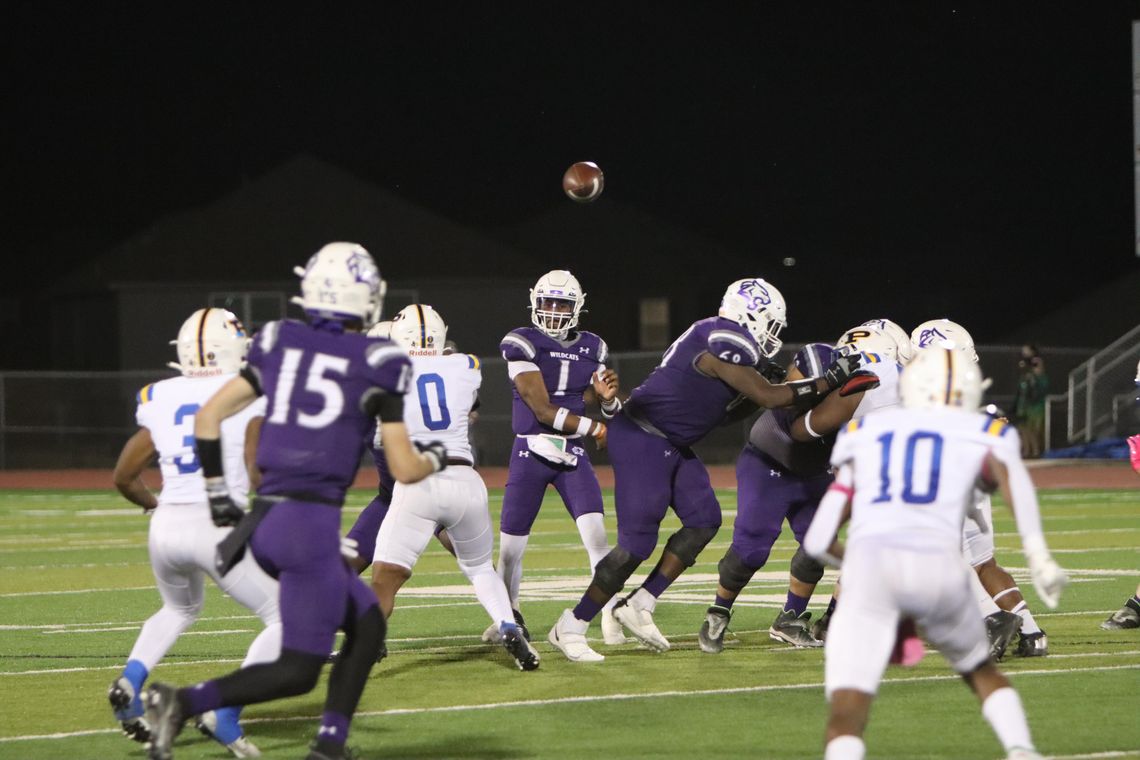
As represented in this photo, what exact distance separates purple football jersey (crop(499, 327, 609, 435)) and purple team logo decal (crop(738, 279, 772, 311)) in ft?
3.25

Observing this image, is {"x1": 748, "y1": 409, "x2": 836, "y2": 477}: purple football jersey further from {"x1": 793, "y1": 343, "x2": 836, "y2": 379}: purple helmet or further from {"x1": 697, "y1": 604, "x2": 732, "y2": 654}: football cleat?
{"x1": 697, "y1": 604, "x2": 732, "y2": 654}: football cleat

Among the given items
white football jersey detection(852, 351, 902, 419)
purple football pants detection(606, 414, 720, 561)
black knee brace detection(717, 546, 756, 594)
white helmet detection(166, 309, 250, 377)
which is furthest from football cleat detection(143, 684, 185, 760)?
white football jersey detection(852, 351, 902, 419)

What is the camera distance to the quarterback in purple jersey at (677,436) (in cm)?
824

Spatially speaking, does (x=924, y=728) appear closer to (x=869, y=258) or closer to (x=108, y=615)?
(x=108, y=615)

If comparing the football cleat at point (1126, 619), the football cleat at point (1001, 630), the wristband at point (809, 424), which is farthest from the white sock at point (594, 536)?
the football cleat at point (1126, 619)

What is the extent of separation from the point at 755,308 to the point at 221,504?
131 inches

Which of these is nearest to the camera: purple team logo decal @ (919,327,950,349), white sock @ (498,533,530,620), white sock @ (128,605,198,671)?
white sock @ (128,605,198,671)

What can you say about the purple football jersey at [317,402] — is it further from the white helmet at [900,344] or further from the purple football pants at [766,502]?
the white helmet at [900,344]

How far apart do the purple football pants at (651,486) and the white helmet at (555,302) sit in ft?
2.89

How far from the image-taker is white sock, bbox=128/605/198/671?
21.0 ft

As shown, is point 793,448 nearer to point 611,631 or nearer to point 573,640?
point 611,631

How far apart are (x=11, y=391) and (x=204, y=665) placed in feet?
74.3

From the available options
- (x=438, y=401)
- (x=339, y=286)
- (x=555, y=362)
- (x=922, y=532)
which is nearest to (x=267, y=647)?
(x=339, y=286)

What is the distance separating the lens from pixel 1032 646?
8.20 meters
